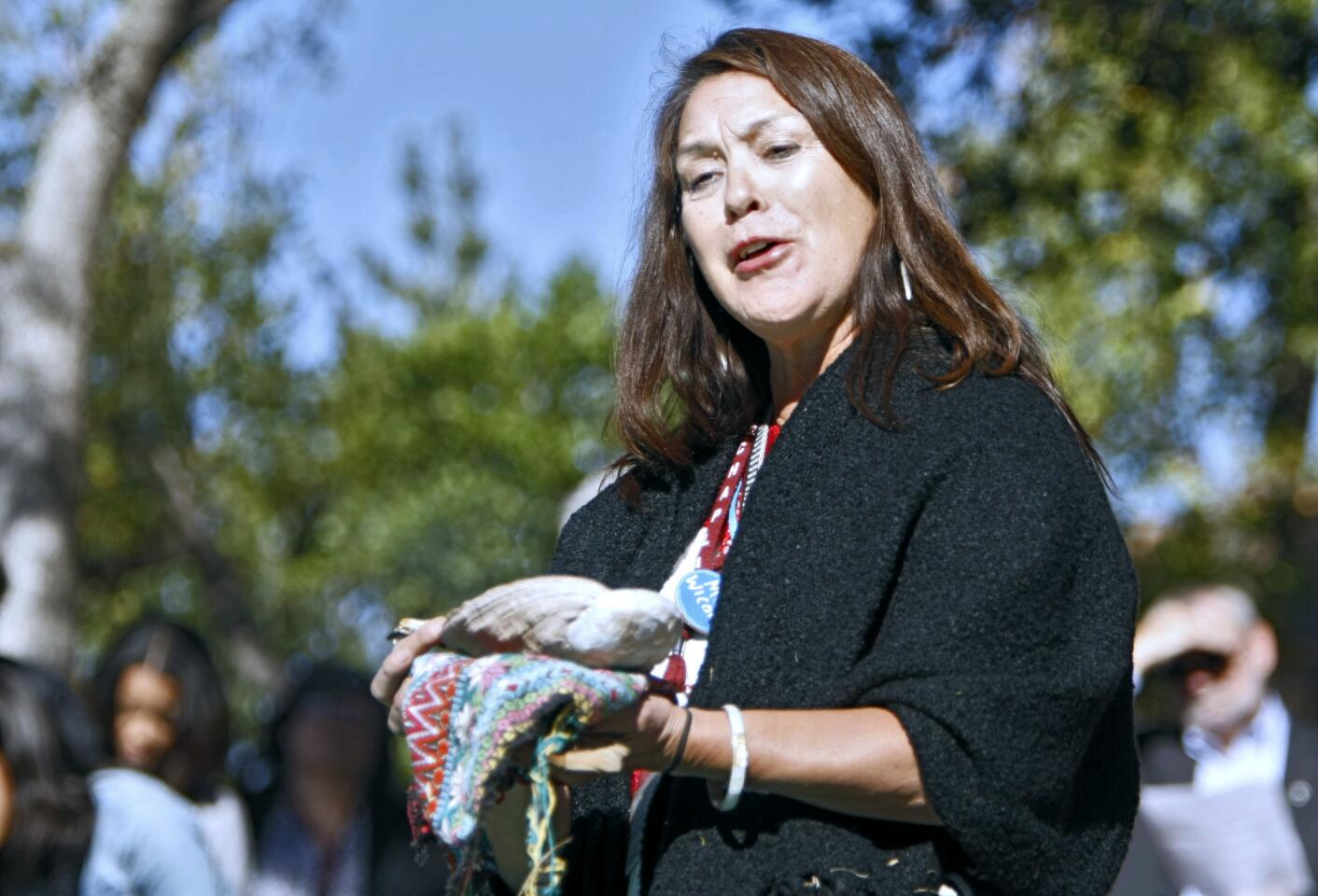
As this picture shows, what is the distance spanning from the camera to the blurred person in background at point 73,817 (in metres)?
3.87

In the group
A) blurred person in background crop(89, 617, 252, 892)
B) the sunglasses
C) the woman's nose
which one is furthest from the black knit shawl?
the sunglasses

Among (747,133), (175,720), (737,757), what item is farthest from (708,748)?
(175,720)

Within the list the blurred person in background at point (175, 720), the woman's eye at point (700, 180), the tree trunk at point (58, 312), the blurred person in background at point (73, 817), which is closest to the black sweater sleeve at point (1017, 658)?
the woman's eye at point (700, 180)

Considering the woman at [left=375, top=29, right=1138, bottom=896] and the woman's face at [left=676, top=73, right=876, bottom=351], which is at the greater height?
the woman's face at [left=676, top=73, right=876, bottom=351]

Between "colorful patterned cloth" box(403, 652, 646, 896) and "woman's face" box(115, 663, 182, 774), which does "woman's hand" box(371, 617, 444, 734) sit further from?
"woman's face" box(115, 663, 182, 774)

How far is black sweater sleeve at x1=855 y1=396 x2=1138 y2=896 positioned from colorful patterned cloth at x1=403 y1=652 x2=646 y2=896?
334 mm

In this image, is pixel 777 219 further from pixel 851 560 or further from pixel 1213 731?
pixel 1213 731

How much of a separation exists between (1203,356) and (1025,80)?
4.95 metres

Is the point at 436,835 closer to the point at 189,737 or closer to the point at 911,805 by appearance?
the point at 911,805

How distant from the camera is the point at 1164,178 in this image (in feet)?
28.6

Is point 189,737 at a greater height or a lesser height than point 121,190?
lesser

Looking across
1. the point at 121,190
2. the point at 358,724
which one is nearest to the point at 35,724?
the point at 358,724

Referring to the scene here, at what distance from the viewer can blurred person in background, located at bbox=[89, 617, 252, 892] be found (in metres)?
5.22

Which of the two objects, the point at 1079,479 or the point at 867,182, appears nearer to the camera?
the point at 1079,479
